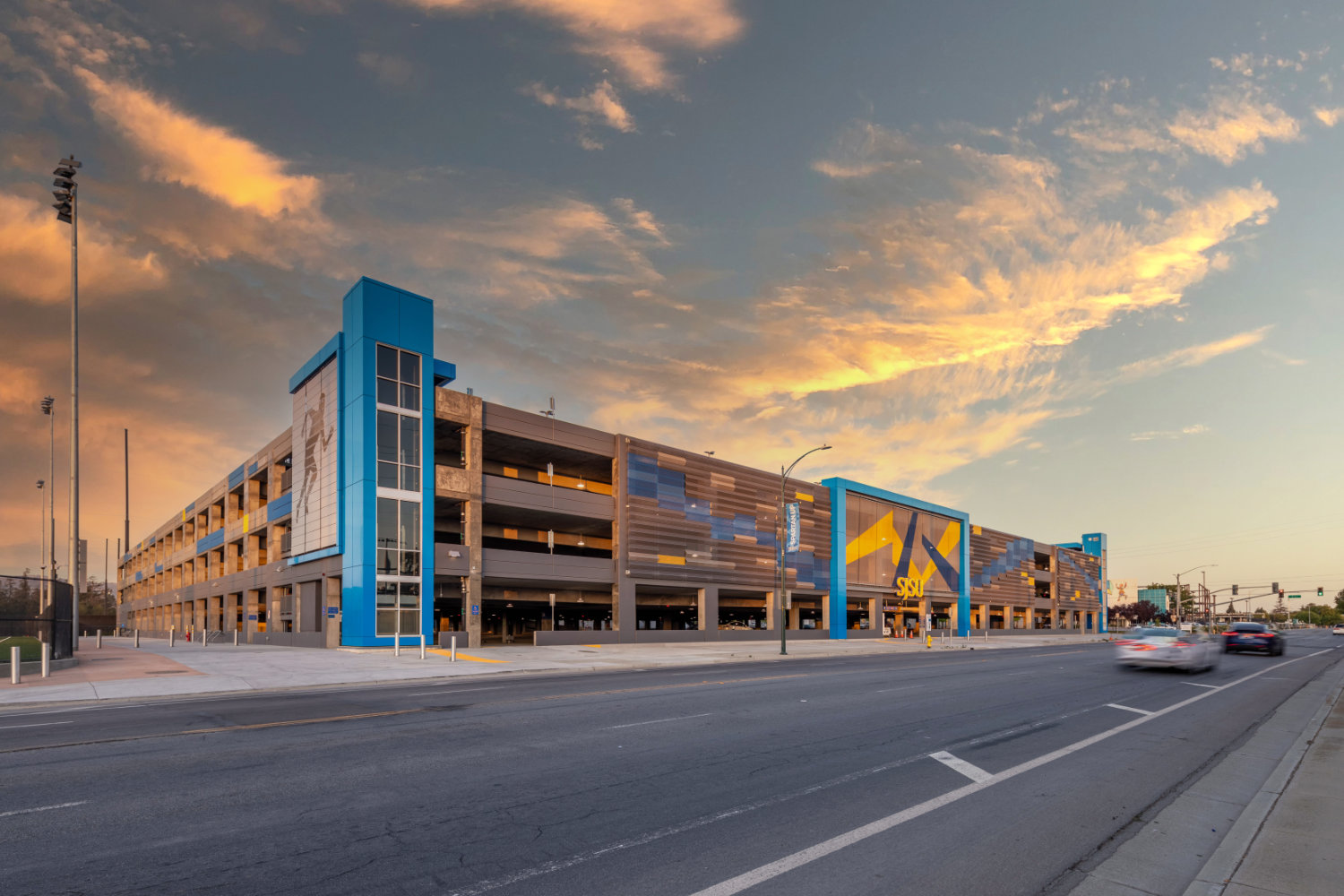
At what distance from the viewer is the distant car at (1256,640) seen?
39156mm

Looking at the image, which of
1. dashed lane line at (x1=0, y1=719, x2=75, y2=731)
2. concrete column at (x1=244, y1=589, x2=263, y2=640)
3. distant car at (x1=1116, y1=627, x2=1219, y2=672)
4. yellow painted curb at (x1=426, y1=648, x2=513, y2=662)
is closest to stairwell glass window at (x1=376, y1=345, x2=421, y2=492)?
yellow painted curb at (x1=426, y1=648, x2=513, y2=662)

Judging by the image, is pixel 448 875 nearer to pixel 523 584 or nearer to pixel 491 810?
pixel 491 810

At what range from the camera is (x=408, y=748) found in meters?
11.1

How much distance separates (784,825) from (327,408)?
44.2 m

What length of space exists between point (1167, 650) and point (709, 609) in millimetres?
36277

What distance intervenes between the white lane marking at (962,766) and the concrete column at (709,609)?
1892 inches

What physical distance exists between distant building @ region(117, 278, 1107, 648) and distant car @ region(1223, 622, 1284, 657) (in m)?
30.8

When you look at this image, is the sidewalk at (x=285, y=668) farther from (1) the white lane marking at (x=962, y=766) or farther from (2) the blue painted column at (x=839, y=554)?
(2) the blue painted column at (x=839, y=554)

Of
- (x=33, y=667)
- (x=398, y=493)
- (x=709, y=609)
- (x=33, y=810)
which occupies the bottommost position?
(x=709, y=609)

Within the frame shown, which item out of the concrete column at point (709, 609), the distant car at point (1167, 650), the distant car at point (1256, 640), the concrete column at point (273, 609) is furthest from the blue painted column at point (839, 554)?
the concrete column at point (273, 609)

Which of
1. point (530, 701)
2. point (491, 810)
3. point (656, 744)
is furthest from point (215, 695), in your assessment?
point (491, 810)

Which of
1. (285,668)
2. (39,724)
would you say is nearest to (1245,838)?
(39,724)

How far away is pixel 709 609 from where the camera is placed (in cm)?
5894

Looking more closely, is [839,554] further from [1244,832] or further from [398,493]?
[1244,832]
